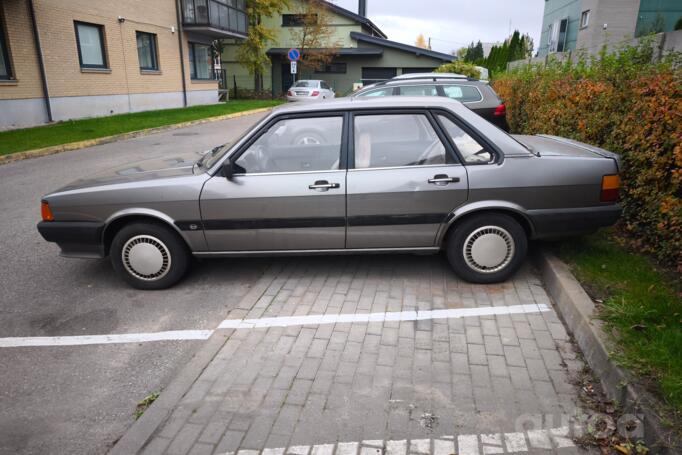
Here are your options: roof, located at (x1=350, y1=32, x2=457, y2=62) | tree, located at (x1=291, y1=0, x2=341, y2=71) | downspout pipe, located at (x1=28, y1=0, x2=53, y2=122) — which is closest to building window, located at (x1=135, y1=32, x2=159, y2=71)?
downspout pipe, located at (x1=28, y1=0, x2=53, y2=122)

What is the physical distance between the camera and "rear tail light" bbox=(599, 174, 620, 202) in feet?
13.6

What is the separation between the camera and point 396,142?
13.9 ft

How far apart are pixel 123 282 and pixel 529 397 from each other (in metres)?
3.68

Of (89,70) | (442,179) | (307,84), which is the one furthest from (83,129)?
(307,84)

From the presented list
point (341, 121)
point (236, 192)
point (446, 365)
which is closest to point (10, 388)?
point (236, 192)

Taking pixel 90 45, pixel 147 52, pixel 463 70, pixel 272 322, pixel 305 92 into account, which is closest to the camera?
pixel 272 322

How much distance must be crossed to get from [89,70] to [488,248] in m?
17.7

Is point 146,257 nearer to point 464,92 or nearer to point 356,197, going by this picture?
point 356,197

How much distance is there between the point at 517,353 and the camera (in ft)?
10.9

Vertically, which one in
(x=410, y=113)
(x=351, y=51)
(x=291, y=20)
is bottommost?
(x=410, y=113)

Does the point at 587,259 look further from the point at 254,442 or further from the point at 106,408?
the point at 106,408

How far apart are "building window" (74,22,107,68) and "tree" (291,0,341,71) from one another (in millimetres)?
19273

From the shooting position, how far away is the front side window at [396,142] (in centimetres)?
419

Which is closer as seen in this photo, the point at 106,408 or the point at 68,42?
the point at 106,408
